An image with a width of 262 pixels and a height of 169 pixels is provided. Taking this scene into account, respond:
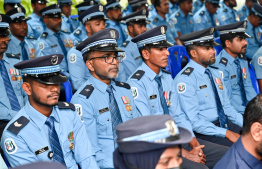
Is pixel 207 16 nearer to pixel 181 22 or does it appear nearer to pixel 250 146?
pixel 181 22

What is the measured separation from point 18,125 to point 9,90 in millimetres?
1439

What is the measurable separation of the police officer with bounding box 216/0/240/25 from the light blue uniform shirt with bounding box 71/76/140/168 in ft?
17.9

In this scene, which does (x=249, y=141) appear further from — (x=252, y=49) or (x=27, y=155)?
(x=252, y=49)

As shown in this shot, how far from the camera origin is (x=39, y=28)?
19.3 feet

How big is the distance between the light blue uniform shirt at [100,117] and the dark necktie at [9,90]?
1.05 meters

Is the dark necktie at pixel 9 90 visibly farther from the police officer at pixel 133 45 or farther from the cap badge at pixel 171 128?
the cap badge at pixel 171 128

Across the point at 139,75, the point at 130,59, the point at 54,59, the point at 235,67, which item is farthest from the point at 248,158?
the point at 130,59

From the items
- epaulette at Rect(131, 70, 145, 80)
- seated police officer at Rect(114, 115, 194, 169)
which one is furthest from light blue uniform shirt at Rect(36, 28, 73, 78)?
seated police officer at Rect(114, 115, 194, 169)

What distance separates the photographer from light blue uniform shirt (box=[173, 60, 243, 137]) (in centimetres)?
317

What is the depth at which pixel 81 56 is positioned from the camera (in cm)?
405

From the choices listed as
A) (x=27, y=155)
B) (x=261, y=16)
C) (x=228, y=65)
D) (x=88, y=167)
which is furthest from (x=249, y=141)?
(x=261, y=16)

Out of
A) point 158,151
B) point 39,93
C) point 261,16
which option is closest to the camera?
point 158,151

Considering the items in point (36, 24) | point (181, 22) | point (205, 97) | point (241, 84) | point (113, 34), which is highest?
point (36, 24)

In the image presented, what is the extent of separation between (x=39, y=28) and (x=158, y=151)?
4.99m
